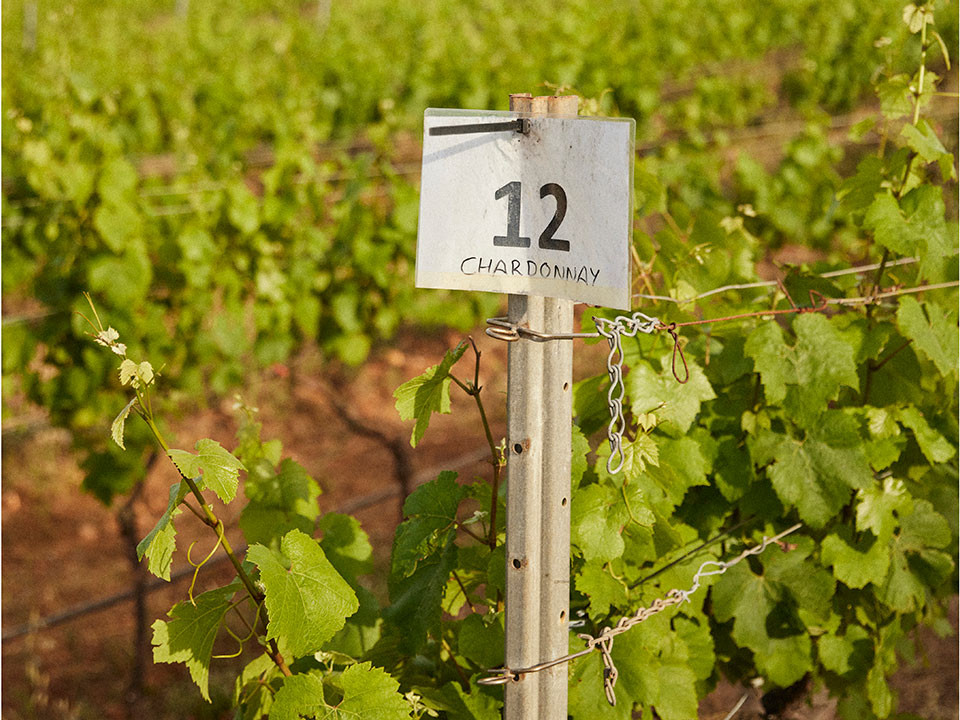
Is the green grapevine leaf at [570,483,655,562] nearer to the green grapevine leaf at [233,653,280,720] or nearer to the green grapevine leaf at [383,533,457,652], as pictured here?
the green grapevine leaf at [383,533,457,652]

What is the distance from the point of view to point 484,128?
1.17 metres

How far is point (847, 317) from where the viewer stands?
6.64 feet

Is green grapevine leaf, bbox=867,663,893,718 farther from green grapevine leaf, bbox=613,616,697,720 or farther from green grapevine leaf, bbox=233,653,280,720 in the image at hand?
green grapevine leaf, bbox=233,653,280,720

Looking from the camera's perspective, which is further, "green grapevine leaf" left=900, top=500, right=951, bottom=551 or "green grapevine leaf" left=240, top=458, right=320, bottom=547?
"green grapevine leaf" left=900, top=500, right=951, bottom=551

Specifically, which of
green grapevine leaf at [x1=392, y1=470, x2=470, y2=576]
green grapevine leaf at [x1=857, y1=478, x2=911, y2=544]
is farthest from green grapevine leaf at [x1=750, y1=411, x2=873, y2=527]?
green grapevine leaf at [x1=392, y1=470, x2=470, y2=576]

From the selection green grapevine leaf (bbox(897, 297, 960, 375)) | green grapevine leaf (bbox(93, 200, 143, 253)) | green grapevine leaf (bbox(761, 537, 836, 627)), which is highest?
green grapevine leaf (bbox(93, 200, 143, 253))

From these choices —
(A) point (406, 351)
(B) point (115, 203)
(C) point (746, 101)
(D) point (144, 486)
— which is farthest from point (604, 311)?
(C) point (746, 101)

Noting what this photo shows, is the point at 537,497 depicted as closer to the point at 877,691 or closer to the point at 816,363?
the point at 816,363

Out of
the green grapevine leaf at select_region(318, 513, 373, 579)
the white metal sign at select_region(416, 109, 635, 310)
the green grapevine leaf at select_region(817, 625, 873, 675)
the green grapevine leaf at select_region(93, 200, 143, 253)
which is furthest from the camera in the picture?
the green grapevine leaf at select_region(93, 200, 143, 253)

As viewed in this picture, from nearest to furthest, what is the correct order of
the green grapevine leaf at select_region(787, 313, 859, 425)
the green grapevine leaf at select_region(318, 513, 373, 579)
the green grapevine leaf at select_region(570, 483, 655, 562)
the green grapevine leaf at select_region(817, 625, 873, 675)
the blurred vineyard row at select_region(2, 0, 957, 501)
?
the green grapevine leaf at select_region(570, 483, 655, 562) → the green grapevine leaf at select_region(318, 513, 373, 579) → the green grapevine leaf at select_region(787, 313, 859, 425) → the green grapevine leaf at select_region(817, 625, 873, 675) → the blurred vineyard row at select_region(2, 0, 957, 501)

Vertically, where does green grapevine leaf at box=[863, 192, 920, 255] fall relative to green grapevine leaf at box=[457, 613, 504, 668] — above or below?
above

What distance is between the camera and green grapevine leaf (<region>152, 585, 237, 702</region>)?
4.56 ft

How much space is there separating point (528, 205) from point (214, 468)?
0.56m

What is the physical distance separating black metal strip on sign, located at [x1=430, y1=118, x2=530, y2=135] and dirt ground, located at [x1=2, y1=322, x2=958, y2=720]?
1.76 metres
